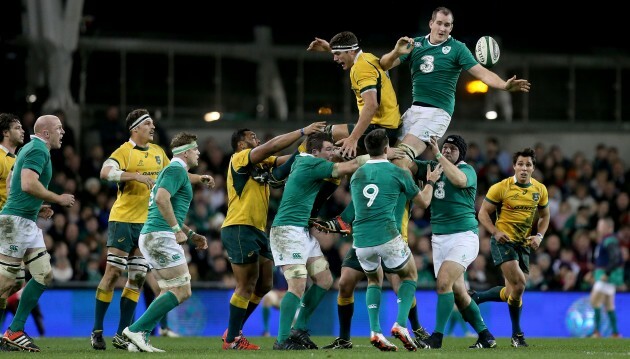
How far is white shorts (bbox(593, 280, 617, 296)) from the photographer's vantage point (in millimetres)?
20766

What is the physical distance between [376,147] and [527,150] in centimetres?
364

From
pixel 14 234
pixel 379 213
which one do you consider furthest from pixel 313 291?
pixel 14 234

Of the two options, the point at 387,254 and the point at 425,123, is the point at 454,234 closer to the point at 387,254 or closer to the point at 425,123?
the point at 425,123

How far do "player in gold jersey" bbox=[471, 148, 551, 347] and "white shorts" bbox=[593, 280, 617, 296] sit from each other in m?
5.23

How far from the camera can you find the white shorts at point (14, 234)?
1365 cm

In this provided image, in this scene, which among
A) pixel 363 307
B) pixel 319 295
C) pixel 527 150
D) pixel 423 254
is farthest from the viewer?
pixel 423 254

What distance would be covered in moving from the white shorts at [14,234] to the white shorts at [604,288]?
421 inches

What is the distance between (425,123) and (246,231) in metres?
2.41

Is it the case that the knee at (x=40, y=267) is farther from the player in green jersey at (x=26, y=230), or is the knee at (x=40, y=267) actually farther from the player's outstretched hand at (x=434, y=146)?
the player's outstretched hand at (x=434, y=146)

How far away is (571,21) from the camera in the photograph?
29203 mm

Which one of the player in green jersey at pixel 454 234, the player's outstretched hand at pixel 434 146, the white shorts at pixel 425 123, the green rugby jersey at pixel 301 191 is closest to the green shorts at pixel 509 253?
the player in green jersey at pixel 454 234

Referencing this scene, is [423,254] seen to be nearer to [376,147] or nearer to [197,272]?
[197,272]

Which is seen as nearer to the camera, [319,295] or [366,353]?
[366,353]

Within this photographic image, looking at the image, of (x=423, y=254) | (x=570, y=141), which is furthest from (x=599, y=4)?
(x=423, y=254)
